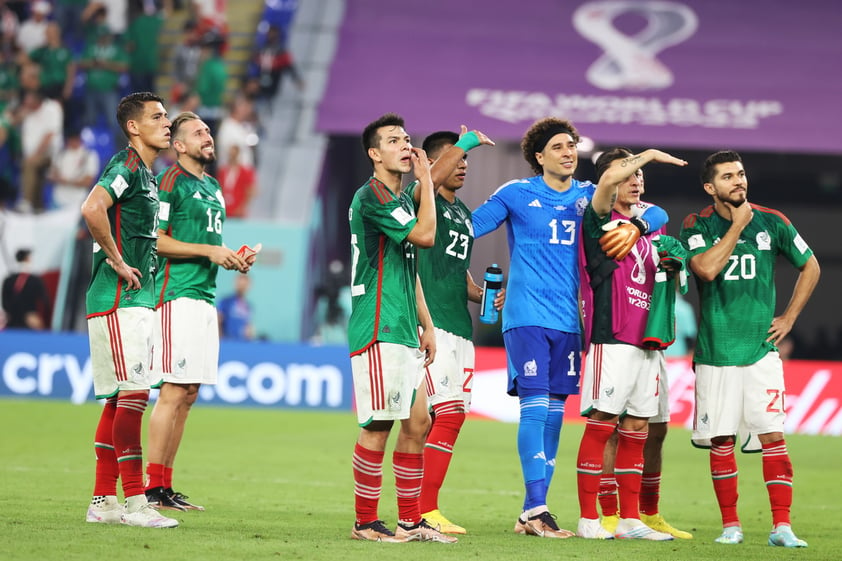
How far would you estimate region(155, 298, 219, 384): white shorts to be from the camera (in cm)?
760

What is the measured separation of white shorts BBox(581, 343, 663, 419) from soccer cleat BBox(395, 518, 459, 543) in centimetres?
121

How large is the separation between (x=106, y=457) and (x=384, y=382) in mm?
1757

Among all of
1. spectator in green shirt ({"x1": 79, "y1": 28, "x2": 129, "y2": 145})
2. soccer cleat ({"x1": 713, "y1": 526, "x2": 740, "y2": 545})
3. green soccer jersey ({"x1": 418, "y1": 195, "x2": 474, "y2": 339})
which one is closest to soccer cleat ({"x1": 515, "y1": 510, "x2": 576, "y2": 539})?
soccer cleat ({"x1": 713, "y1": 526, "x2": 740, "y2": 545})

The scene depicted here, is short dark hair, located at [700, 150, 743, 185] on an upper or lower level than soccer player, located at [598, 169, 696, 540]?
upper

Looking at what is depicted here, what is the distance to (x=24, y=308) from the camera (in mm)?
19172

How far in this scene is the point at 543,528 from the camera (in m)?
6.56

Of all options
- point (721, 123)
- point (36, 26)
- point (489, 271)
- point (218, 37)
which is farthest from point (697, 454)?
point (36, 26)

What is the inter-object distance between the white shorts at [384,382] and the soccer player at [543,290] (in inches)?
40.5

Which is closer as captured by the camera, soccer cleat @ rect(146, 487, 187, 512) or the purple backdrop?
soccer cleat @ rect(146, 487, 187, 512)

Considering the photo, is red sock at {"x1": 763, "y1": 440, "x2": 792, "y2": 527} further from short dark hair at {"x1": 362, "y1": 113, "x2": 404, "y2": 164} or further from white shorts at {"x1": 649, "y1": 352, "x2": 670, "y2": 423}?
short dark hair at {"x1": 362, "y1": 113, "x2": 404, "y2": 164}

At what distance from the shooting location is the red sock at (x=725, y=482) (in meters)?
6.86

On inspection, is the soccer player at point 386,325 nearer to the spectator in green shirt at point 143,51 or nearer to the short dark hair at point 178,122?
the short dark hair at point 178,122

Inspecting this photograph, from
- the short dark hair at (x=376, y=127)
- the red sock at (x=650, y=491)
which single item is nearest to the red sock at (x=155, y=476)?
the short dark hair at (x=376, y=127)

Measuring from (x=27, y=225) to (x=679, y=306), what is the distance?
11223mm
